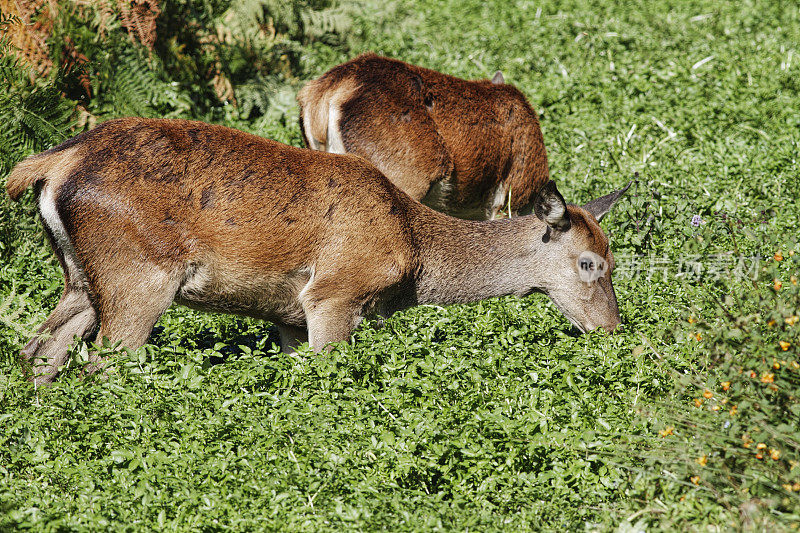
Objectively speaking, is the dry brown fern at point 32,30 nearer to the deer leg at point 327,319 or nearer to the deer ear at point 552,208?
the deer leg at point 327,319

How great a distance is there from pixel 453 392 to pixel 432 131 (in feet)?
10.4

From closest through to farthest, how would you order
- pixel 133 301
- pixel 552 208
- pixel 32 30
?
pixel 133 301, pixel 552 208, pixel 32 30

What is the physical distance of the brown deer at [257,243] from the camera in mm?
5234

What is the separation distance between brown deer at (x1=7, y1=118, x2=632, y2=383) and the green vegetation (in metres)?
0.25

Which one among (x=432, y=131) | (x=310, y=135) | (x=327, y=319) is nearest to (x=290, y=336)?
(x=327, y=319)

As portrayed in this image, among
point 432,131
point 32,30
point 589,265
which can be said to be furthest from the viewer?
point 32,30

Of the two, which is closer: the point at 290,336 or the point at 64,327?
the point at 64,327

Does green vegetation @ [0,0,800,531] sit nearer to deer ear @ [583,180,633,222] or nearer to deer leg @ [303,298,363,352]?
deer leg @ [303,298,363,352]

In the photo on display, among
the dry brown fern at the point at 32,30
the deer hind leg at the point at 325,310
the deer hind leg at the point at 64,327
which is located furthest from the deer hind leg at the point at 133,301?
the dry brown fern at the point at 32,30

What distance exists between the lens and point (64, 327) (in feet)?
18.8

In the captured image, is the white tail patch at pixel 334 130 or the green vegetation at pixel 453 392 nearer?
the green vegetation at pixel 453 392

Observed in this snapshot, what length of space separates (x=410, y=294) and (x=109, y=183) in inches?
81.5

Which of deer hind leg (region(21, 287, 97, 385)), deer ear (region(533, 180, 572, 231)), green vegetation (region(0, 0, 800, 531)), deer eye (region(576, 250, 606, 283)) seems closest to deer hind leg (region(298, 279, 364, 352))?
green vegetation (region(0, 0, 800, 531))

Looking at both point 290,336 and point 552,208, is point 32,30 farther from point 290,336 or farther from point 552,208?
point 552,208
